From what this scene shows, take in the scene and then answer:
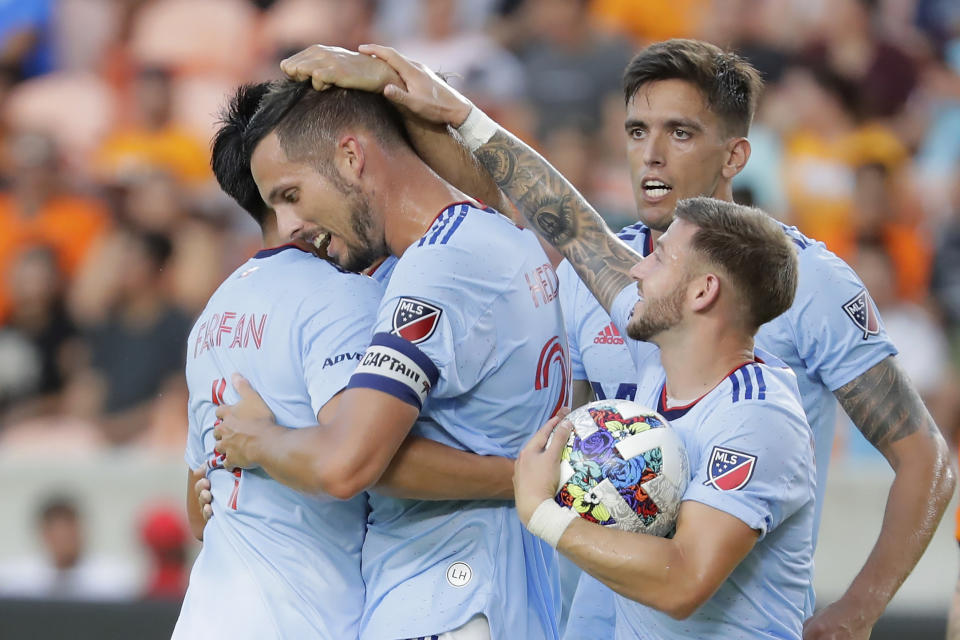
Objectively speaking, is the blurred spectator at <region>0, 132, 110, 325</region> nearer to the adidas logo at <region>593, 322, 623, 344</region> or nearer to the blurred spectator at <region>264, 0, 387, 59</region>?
the blurred spectator at <region>264, 0, 387, 59</region>

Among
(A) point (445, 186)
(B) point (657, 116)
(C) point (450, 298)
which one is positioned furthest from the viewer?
(B) point (657, 116)

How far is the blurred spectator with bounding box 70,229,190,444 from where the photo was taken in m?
8.62

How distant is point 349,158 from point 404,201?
202 mm

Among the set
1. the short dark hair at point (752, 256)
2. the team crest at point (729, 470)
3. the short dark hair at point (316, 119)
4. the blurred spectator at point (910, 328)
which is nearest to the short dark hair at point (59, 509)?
the short dark hair at point (316, 119)

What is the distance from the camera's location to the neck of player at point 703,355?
3344mm

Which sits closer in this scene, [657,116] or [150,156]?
[657,116]

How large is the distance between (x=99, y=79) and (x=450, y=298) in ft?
27.1

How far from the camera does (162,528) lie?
776cm

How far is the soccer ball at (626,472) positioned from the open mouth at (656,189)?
1389 millimetres

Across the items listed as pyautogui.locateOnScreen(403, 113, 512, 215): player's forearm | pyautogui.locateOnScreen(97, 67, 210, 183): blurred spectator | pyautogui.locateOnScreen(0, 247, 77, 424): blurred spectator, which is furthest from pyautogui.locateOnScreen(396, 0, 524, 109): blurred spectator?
pyautogui.locateOnScreen(403, 113, 512, 215): player's forearm

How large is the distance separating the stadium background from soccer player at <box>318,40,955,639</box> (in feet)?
11.1

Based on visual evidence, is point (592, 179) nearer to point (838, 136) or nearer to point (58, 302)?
point (838, 136)

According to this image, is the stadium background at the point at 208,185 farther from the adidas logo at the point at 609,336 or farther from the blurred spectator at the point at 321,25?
the adidas logo at the point at 609,336

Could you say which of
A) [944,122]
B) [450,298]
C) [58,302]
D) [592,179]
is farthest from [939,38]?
[450,298]
